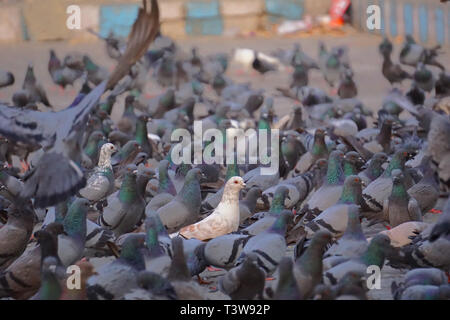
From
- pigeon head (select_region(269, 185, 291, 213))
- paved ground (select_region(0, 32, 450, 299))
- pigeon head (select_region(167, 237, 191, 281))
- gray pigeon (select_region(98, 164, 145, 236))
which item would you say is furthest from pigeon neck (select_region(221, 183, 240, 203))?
paved ground (select_region(0, 32, 450, 299))

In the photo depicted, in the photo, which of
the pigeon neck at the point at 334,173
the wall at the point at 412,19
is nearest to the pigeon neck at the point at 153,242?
the pigeon neck at the point at 334,173

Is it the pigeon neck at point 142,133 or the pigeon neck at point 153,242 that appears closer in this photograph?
the pigeon neck at point 153,242

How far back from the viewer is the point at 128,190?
7.42 metres

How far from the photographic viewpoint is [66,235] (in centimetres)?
648

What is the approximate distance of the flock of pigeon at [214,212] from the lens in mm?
5562

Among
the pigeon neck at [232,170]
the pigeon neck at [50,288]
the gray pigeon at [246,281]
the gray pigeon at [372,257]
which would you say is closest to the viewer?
the pigeon neck at [50,288]

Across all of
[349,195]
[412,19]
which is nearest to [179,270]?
[349,195]

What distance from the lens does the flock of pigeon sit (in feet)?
18.2

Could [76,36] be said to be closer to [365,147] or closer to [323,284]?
[365,147]

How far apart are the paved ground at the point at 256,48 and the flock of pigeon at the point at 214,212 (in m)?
5.10

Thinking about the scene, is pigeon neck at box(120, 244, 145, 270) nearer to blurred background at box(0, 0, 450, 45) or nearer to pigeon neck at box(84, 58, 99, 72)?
pigeon neck at box(84, 58, 99, 72)

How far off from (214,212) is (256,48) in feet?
49.5

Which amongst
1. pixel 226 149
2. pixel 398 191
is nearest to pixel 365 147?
pixel 226 149

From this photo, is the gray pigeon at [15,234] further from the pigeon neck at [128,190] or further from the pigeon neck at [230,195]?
the pigeon neck at [230,195]
